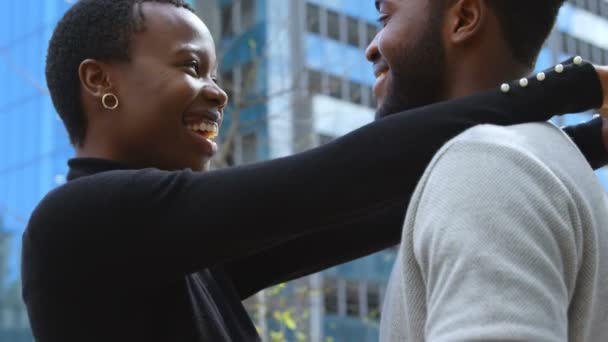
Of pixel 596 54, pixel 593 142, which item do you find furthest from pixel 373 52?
pixel 596 54

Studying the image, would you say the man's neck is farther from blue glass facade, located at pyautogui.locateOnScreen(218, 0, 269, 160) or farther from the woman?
blue glass facade, located at pyautogui.locateOnScreen(218, 0, 269, 160)

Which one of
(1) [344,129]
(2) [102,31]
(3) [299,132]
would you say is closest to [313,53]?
(3) [299,132]

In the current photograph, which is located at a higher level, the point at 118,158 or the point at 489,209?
the point at 489,209

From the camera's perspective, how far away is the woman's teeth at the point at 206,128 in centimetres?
254

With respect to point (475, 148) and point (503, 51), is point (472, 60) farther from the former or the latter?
point (475, 148)

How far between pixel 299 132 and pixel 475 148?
14432 millimetres

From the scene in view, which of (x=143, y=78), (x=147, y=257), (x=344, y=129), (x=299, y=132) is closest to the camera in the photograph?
(x=147, y=257)

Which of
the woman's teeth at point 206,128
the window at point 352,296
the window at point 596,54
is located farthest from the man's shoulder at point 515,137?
the window at point 596,54

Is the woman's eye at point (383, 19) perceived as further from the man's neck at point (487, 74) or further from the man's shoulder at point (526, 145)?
the man's shoulder at point (526, 145)

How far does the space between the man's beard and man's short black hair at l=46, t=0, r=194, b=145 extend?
2.12 ft

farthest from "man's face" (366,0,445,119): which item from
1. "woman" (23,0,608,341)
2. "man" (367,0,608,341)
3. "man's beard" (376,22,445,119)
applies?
"man" (367,0,608,341)

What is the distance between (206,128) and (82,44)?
36 cm

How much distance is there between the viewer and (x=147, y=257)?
2.18 m

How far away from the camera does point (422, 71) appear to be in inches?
93.0
